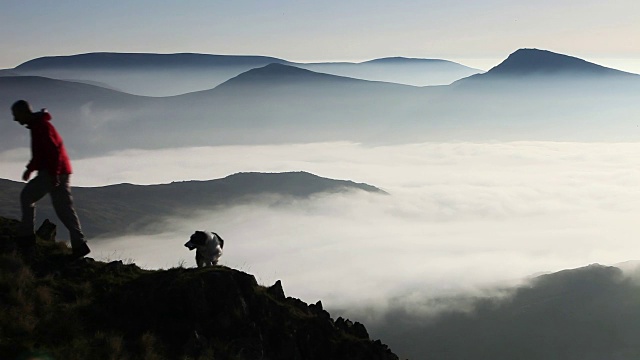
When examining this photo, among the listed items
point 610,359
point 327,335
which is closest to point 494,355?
point 610,359

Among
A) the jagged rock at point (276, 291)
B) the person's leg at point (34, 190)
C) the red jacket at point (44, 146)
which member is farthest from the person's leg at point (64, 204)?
the jagged rock at point (276, 291)

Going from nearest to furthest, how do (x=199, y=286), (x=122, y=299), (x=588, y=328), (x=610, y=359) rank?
(x=122, y=299) → (x=199, y=286) → (x=610, y=359) → (x=588, y=328)

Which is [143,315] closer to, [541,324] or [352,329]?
[352,329]

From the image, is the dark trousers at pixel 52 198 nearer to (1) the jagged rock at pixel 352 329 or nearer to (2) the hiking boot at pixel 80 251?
(2) the hiking boot at pixel 80 251

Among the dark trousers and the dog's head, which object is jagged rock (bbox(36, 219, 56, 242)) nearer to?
the dark trousers

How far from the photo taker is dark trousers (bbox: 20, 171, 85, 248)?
9.72 metres

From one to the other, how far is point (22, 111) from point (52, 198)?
1.44m

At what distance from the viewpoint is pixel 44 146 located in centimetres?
956

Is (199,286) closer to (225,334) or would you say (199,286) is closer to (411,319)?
(225,334)

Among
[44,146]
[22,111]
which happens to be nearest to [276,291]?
[44,146]

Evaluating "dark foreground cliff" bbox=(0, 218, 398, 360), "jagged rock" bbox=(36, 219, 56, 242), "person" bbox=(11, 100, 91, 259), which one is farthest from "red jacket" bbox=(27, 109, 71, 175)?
"jagged rock" bbox=(36, 219, 56, 242)

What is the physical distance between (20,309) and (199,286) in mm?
2955

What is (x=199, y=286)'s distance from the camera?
1061cm

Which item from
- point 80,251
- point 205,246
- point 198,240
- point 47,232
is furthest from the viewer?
point 205,246
